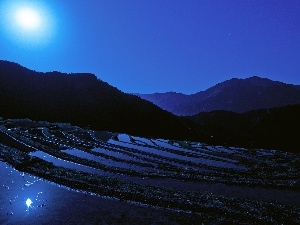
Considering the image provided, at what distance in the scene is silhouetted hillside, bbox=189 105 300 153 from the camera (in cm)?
2400

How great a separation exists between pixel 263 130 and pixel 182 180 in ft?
76.7

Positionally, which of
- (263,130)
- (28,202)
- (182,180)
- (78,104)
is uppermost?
(78,104)

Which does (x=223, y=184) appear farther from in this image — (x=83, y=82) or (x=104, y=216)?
(x=83, y=82)

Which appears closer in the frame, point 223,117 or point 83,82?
point 83,82

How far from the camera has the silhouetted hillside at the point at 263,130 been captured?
24.0 meters

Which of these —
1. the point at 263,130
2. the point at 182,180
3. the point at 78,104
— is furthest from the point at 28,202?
the point at 263,130

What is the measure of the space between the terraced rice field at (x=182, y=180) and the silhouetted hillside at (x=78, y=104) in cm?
1232

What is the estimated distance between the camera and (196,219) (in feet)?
16.4

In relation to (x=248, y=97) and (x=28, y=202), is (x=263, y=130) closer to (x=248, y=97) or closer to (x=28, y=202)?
(x=28, y=202)

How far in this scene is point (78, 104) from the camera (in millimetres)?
27359

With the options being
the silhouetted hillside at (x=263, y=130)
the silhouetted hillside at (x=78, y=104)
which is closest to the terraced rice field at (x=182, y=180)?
the silhouetted hillside at (x=263, y=130)

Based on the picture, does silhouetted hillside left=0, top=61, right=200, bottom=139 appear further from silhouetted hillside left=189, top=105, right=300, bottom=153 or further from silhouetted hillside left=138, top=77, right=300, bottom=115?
silhouetted hillside left=138, top=77, right=300, bottom=115

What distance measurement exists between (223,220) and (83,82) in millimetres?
27154

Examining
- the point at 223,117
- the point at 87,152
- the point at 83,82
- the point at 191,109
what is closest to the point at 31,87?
the point at 83,82
